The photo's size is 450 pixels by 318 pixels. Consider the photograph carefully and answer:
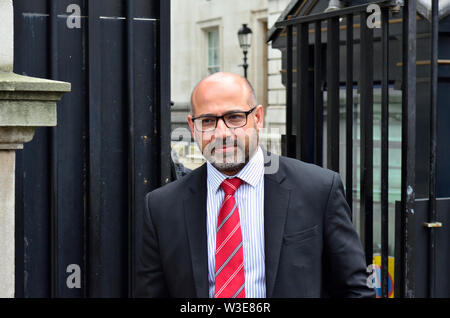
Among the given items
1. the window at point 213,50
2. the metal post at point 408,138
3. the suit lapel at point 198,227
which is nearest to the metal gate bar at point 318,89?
the metal post at point 408,138

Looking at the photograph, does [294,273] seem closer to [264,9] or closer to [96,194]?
[96,194]

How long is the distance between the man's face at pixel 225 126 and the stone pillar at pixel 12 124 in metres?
0.56

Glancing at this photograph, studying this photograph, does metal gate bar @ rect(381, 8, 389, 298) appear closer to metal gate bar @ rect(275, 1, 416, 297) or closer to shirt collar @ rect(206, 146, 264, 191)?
metal gate bar @ rect(275, 1, 416, 297)

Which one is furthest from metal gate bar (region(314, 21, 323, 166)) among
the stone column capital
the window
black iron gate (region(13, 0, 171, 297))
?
the window

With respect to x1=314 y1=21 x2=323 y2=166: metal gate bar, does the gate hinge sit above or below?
below

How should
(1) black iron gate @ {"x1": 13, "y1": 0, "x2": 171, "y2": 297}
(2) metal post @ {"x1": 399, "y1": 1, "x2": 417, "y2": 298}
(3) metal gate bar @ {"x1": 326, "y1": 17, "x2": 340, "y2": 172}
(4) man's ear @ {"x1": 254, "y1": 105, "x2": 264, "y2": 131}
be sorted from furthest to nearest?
(3) metal gate bar @ {"x1": 326, "y1": 17, "x2": 340, "y2": 172}
(2) metal post @ {"x1": 399, "y1": 1, "x2": 417, "y2": 298}
(1) black iron gate @ {"x1": 13, "y1": 0, "x2": 171, "y2": 297}
(4) man's ear @ {"x1": 254, "y1": 105, "x2": 264, "y2": 131}

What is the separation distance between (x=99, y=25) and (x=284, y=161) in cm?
135

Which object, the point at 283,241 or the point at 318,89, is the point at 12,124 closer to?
the point at 283,241

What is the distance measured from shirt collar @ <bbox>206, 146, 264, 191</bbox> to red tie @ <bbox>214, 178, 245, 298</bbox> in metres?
0.02

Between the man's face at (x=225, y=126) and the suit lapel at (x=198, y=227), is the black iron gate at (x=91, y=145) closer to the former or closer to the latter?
the suit lapel at (x=198, y=227)

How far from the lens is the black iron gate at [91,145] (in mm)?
3504

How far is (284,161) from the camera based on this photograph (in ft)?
9.08

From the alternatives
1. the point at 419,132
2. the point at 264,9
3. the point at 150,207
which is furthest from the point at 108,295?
the point at 264,9

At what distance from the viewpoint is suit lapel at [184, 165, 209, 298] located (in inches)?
101
